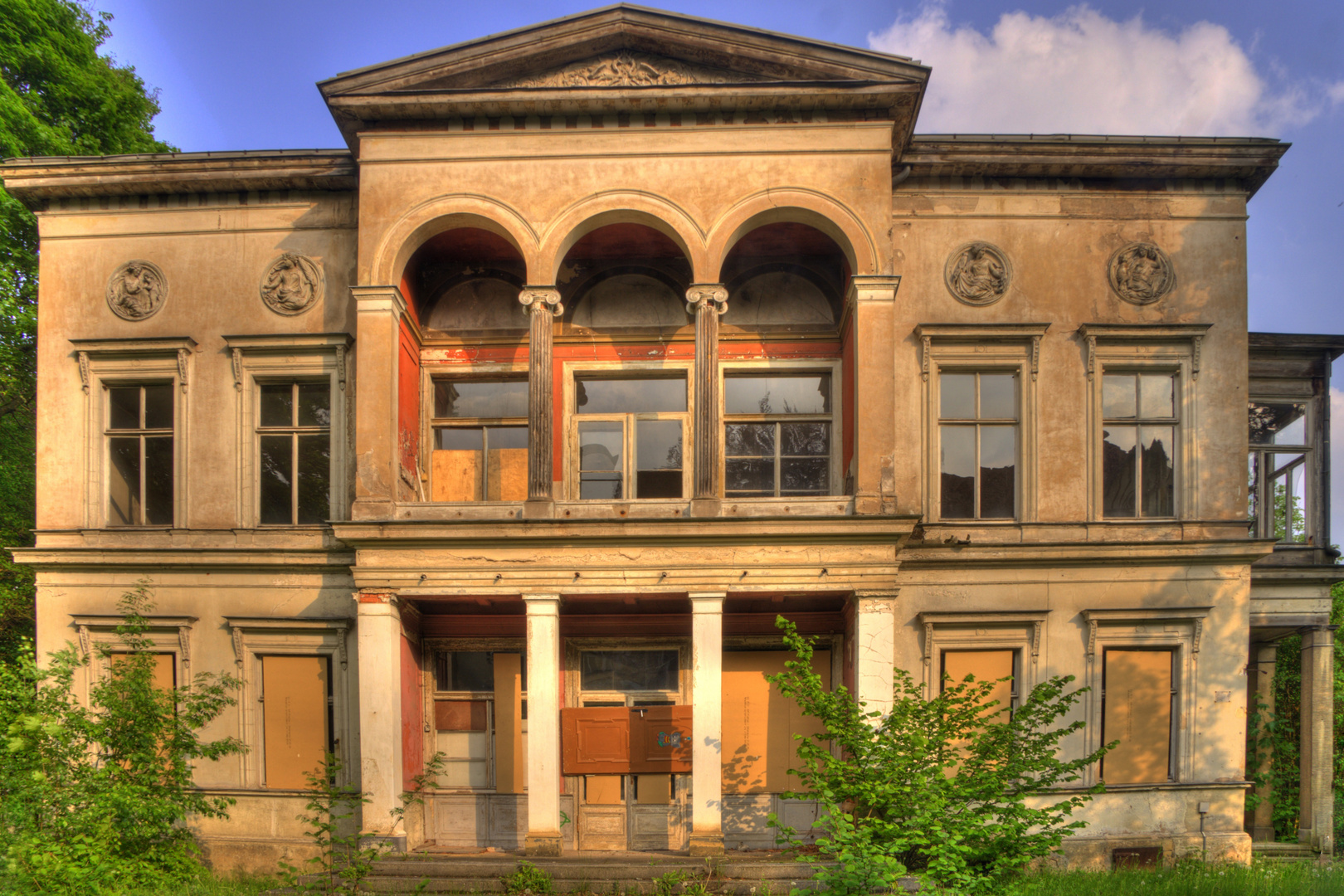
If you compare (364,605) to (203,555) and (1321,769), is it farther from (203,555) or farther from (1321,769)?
(1321,769)

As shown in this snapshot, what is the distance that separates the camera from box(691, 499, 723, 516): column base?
1140 cm

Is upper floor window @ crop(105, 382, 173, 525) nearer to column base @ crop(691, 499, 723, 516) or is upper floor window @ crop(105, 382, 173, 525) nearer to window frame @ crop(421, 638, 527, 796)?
window frame @ crop(421, 638, 527, 796)

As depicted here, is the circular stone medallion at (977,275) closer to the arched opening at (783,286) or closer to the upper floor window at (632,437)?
the arched opening at (783,286)

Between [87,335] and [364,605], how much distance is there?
21.9 feet

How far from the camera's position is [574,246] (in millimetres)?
13727

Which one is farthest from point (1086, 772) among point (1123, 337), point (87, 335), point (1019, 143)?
point (87, 335)

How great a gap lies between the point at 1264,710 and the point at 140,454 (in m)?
18.5

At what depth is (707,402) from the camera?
11.7 meters

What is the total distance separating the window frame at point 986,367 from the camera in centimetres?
1270

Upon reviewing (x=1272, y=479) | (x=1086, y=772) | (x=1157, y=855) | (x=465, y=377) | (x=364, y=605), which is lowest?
(x=1157, y=855)

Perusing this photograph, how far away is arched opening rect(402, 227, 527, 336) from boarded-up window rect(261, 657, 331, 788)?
5530 mm

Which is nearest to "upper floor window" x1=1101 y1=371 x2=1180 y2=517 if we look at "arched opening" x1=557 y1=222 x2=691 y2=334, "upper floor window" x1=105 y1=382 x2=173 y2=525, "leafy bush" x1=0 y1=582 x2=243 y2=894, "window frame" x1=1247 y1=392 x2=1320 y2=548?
"window frame" x1=1247 y1=392 x2=1320 y2=548

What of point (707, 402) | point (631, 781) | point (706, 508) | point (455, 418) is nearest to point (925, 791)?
point (706, 508)

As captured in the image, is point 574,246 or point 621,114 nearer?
point 621,114
